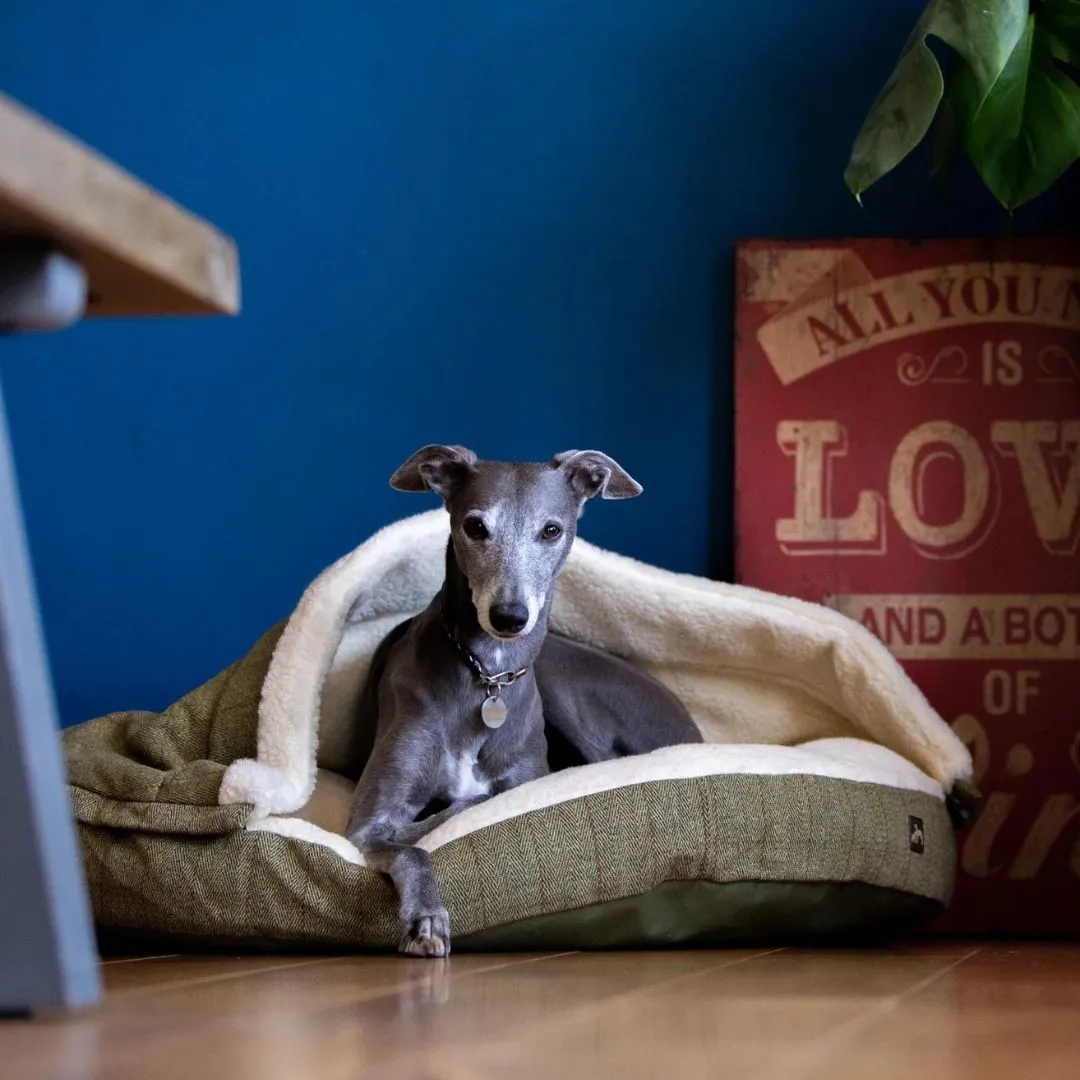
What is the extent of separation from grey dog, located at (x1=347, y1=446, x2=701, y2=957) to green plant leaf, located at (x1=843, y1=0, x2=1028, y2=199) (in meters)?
0.59

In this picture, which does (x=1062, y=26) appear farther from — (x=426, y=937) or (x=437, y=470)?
(x=426, y=937)

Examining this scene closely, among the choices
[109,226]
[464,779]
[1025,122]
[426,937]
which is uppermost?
[1025,122]

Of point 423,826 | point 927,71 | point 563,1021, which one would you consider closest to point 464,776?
point 423,826

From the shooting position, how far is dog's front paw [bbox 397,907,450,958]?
1.77 metres

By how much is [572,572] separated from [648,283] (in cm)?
58

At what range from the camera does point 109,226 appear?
2.05 feet

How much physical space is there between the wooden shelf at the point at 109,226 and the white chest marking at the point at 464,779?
1440mm

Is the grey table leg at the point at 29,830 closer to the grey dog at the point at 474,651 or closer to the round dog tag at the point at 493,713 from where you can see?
the grey dog at the point at 474,651

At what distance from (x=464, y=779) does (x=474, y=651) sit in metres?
0.18

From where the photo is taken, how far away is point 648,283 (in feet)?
8.94

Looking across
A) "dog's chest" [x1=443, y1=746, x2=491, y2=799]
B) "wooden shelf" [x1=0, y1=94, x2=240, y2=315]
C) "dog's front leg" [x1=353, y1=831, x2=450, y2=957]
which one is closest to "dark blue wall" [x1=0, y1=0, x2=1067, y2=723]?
"dog's chest" [x1=443, y1=746, x2=491, y2=799]

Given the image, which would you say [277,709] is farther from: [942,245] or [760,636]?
[942,245]

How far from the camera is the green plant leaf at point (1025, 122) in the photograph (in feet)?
7.09

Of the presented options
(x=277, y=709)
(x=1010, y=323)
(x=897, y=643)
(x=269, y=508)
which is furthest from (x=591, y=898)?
(x=1010, y=323)
